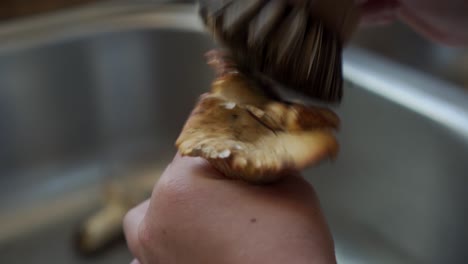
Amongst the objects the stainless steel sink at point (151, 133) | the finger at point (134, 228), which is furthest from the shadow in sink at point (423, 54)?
the finger at point (134, 228)

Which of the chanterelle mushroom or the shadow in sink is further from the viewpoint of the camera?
the shadow in sink

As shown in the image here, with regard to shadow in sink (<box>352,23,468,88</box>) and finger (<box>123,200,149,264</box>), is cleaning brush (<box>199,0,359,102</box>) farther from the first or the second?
shadow in sink (<box>352,23,468,88</box>)

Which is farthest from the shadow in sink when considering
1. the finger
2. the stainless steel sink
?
A: the finger

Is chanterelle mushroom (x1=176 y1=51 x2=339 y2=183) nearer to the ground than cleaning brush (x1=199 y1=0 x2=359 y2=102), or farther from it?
nearer to the ground

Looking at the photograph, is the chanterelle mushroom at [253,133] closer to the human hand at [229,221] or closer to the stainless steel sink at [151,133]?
the human hand at [229,221]

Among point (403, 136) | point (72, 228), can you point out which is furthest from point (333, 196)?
point (72, 228)

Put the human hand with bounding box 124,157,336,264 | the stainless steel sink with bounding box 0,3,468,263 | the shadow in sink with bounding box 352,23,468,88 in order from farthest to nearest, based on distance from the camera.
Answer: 1. the shadow in sink with bounding box 352,23,468,88
2. the stainless steel sink with bounding box 0,3,468,263
3. the human hand with bounding box 124,157,336,264

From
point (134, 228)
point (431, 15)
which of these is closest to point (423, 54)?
point (431, 15)
